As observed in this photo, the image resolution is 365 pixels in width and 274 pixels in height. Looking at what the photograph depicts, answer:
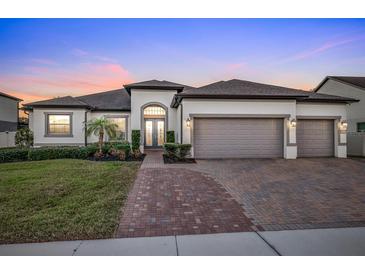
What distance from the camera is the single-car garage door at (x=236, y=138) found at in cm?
1215

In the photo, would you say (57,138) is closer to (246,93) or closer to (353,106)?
(246,93)

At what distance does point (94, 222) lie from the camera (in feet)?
14.2

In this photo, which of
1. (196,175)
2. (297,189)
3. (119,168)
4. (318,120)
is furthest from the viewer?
(318,120)

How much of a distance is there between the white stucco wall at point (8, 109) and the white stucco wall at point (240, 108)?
20066 mm

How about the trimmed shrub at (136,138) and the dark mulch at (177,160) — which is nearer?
the dark mulch at (177,160)

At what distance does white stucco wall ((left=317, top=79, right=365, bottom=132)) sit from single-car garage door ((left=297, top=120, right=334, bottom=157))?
4.93 meters

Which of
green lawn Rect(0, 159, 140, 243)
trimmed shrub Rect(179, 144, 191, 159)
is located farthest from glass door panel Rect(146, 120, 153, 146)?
green lawn Rect(0, 159, 140, 243)

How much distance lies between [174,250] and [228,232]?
1.13 metres

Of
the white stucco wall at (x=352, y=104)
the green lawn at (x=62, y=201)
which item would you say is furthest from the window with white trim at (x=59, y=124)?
the white stucco wall at (x=352, y=104)

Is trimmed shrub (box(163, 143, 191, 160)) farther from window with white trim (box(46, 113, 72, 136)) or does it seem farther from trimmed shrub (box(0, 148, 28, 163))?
window with white trim (box(46, 113, 72, 136))

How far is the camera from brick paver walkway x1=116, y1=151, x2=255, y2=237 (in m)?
4.09

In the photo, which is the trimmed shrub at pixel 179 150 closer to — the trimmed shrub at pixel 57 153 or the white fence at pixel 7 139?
the trimmed shrub at pixel 57 153
